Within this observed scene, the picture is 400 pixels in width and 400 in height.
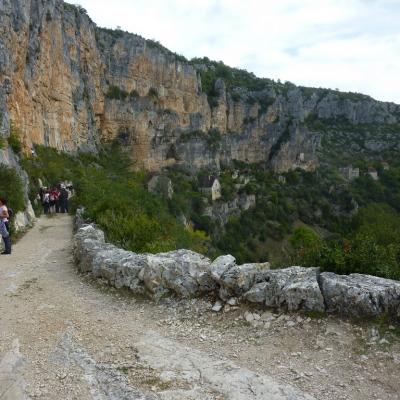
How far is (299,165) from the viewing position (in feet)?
288

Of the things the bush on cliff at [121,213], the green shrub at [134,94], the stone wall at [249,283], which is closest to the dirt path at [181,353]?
the stone wall at [249,283]

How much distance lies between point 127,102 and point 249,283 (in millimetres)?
52092

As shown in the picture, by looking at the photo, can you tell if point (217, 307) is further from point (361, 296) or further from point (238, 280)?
point (361, 296)

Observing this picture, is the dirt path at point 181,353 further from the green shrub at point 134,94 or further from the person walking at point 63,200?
the green shrub at point 134,94

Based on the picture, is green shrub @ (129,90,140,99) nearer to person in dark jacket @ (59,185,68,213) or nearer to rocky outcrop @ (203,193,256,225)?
rocky outcrop @ (203,193,256,225)

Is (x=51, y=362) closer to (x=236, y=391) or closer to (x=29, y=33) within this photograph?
(x=236, y=391)

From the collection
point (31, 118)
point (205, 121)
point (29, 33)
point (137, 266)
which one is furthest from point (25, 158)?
point (205, 121)

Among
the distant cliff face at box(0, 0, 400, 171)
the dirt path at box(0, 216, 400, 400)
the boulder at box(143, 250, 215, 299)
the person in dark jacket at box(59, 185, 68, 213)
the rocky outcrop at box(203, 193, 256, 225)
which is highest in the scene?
the distant cliff face at box(0, 0, 400, 171)

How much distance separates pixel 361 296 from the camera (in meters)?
4.99

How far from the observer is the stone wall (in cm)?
502

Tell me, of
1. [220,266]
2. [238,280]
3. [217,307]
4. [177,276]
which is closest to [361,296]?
[238,280]

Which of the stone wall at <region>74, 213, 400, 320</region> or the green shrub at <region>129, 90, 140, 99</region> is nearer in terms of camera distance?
the stone wall at <region>74, 213, 400, 320</region>

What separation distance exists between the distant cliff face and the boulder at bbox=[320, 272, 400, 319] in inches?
771

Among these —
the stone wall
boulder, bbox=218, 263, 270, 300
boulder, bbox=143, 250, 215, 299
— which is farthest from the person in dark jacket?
boulder, bbox=218, 263, 270, 300
